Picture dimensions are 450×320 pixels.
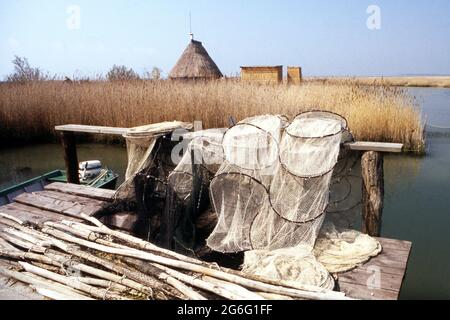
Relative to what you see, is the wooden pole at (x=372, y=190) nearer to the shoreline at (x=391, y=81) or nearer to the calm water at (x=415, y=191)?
the calm water at (x=415, y=191)

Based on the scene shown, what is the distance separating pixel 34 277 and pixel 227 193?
5.59ft

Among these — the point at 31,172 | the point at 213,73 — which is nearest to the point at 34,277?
the point at 31,172

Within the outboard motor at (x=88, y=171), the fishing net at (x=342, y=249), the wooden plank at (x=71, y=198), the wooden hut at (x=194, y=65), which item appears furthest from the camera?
the wooden hut at (x=194, y=65)

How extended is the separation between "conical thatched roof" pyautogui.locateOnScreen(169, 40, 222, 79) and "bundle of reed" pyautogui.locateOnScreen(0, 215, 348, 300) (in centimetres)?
1322

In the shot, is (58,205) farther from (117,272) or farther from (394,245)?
(394,245)

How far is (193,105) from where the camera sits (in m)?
10.1

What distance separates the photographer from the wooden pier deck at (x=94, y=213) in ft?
8.27

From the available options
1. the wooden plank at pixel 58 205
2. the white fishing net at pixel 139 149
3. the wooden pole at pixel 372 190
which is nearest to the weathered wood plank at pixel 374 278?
the wooden pole at pixel 372 190

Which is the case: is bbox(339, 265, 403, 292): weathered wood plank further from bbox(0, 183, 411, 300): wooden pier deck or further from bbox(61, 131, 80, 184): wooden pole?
bbox(61, 131, 80, 184): wooden pole

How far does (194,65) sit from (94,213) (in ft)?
42.8

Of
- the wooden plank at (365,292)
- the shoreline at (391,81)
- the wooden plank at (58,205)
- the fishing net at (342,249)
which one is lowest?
the wooden plank at (365,292)

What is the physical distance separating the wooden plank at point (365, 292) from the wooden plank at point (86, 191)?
2565 millimetres

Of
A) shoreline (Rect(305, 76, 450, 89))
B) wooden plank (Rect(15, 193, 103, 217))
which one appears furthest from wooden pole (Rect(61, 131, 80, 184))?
shoreline (Rect(305, 76, 450, 89))
